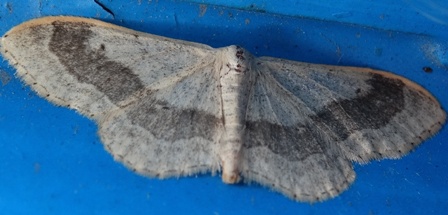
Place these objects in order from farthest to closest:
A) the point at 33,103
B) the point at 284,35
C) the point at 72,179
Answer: the point at 284,35 → the point at 33,103 → the point at 72,179

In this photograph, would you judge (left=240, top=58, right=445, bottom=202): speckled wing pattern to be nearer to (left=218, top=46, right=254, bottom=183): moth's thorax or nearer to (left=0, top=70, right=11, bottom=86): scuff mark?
(left=218, top=46, right=254, bottom=183): moth's thorax

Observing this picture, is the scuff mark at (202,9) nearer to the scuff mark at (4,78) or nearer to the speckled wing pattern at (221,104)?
the speckled wing pattern at (221,104)

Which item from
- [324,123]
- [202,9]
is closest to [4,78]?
[202,9]

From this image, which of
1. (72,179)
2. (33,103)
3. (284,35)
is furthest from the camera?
(284,35)

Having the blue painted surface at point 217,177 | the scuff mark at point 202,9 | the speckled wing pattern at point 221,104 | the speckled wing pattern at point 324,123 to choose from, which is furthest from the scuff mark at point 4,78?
the speckled wing pattern at point 324,123

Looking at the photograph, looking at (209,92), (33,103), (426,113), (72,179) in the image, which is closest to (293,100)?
(209,92)

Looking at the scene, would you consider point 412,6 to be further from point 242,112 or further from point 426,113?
point 242,112
